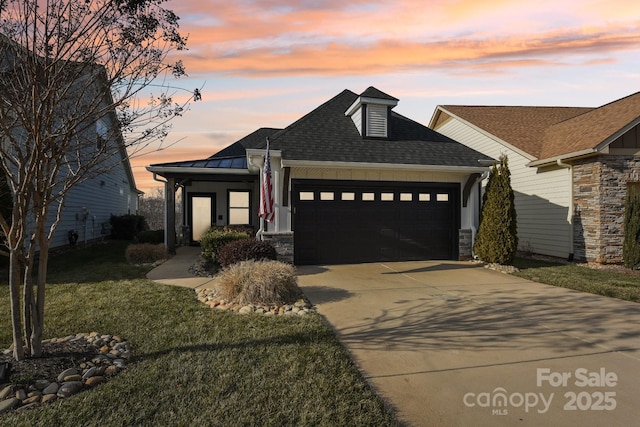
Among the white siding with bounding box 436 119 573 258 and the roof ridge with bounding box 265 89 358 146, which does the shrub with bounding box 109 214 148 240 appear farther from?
the white siding with bounding box 436 119 573 258

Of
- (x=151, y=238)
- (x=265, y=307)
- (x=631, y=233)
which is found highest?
(x=631, y=233)

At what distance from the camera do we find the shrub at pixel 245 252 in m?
8.24

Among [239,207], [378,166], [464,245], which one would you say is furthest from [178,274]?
[464,245]

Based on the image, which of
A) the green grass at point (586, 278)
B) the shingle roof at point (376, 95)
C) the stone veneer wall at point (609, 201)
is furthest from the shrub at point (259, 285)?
the stone veneer wall at point (609, 201)

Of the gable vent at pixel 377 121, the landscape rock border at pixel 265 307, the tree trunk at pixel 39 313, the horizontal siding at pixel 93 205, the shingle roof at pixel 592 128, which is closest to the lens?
the tree trunk at pixel 39 313

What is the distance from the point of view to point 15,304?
3736 mm

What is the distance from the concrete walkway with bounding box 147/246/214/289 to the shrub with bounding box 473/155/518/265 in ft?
24.8

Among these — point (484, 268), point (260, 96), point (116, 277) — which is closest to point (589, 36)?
point (484, 268)

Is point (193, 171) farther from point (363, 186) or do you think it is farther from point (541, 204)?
point (541, 204)

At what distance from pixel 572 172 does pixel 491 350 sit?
9.93 meters

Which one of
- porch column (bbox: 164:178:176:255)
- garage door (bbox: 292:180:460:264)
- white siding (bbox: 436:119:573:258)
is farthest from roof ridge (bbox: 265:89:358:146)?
white siding (bbox: 436:119:573:258)

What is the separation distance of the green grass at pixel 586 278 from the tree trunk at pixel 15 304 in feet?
30.9

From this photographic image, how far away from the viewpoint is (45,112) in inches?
150

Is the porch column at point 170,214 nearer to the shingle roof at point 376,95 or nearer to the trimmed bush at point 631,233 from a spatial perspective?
the shingle roof at point 376,95
